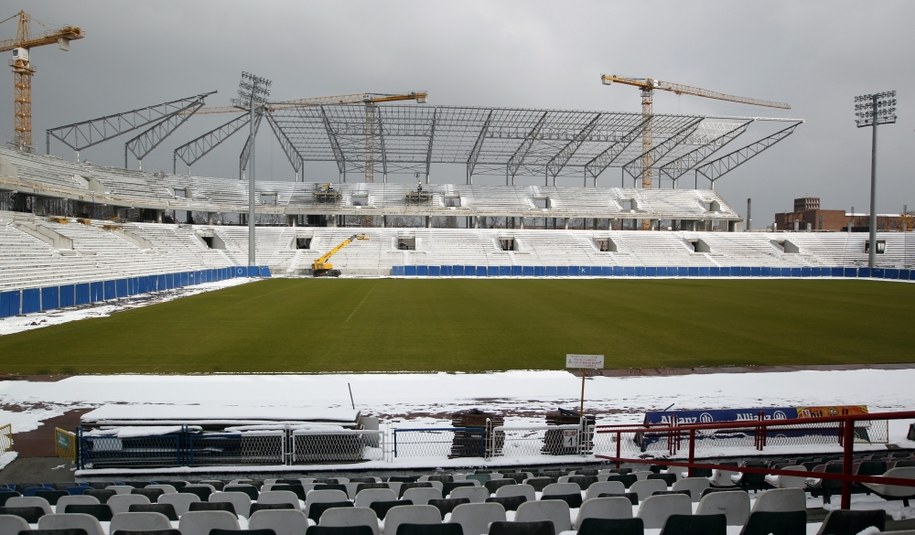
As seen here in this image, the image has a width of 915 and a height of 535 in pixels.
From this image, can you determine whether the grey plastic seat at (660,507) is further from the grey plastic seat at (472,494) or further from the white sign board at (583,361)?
the white sign board at (583,361)

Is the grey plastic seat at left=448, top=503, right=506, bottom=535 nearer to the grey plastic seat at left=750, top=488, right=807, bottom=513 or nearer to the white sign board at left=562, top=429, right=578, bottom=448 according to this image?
the grey plastic seat at left=750, top=488, right=807, bottom=513

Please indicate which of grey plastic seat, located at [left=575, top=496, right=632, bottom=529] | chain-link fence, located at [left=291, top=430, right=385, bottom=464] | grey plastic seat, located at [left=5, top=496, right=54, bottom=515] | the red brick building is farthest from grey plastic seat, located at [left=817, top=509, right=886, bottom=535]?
the red brick building

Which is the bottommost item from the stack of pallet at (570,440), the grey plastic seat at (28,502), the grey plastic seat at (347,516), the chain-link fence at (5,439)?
the chain-link fence at (5,439)

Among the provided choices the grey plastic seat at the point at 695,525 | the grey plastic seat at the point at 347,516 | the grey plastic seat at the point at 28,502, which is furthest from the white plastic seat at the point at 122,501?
the grey plastic seat at the point at 695,525

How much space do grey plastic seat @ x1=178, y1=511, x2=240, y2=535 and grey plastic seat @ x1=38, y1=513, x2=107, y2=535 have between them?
530 mm

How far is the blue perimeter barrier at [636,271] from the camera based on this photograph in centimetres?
5659

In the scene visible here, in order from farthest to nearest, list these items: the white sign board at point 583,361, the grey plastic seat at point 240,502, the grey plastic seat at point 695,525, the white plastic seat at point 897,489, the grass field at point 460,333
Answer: the grass field at point 460,333, the white sign board at point 583,361, the grey plastic seat at point 240,502, the white plastic seat at point 897,489, the grey plastic seat at point 695,525

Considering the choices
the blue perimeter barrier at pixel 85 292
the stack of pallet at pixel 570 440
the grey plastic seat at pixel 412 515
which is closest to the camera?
the grey plastic seat at pixel 412 515

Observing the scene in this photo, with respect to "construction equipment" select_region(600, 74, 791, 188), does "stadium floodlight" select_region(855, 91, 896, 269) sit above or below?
below

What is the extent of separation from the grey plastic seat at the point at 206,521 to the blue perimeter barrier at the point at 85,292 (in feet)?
92.2

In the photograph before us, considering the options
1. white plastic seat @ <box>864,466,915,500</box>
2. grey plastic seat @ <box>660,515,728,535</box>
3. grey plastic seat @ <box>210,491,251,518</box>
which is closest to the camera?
grey plastic seat @ <box>660,515,728,535</box>

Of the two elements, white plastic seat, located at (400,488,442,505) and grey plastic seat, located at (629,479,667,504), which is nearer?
white plastic seat, located at (400,488,442,505)

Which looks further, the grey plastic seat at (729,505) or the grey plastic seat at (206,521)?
the grey plastic seat at (729,505)

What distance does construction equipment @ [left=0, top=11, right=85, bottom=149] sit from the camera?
61938 mm
